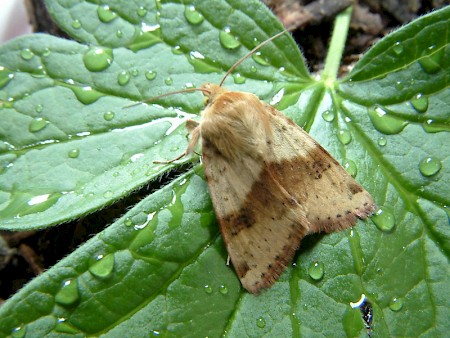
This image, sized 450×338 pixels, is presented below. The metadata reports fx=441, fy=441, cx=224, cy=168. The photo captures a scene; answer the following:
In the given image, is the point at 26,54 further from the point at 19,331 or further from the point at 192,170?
the point at 19,331

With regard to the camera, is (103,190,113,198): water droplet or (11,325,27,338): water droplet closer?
(11,325,27,338): water droplet

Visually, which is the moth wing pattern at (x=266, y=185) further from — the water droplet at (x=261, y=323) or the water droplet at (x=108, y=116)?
the water droplet at (x=108, y=116)

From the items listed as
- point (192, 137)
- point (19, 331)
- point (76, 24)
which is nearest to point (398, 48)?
point (192, 137)

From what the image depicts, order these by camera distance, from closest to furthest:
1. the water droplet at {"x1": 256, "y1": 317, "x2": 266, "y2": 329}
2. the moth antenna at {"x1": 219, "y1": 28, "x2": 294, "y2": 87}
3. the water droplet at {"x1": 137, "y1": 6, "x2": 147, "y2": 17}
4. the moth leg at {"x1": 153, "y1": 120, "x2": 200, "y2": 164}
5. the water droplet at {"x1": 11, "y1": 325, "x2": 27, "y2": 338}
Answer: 1. the water droplet at {"x1": 11, "y1": 325, "x2": 27, "y2": 338}
2. the water droplet at {"x1": 256, "y1": 317, "x2": 266, "y2": 329}
3. the moth leg at {"x1": 153, "y1": 120, "x2": 200, "y2": 164}
4. the moth antenna at {"x1": 219, "y1": 28, "x2": 294, "y2": 87}
5. the water droplet at {"x1": 137, "y1": 6, "x2": 147, "y2": 17}

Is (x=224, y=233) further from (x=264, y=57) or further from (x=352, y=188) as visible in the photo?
(x=264, y=57)

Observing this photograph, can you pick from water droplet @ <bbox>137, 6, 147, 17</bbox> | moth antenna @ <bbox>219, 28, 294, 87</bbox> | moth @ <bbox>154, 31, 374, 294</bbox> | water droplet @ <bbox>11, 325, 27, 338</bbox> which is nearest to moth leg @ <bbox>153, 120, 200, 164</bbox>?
moth @ <bbox>154, 31, 374, 294</bbox>

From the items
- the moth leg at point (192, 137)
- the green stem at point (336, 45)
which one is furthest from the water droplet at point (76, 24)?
the green stem at point (336, 45)

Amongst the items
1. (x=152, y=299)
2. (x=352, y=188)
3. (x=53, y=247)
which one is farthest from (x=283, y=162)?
(x=53, y=247)

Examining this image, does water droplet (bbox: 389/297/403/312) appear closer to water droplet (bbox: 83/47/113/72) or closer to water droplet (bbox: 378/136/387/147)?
water droplet (bbox: 378/136/387/147)
